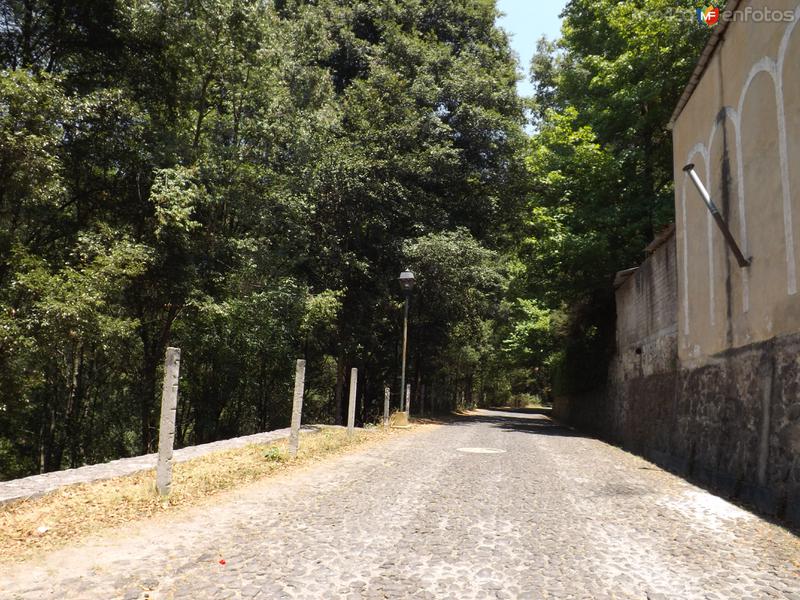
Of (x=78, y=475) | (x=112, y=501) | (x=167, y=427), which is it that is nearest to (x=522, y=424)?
(x=78, y=475)

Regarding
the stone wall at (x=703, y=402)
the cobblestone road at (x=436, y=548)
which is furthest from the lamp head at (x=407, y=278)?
the cobblestone road at (x=436, y=548)

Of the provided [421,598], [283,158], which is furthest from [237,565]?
[283,158]

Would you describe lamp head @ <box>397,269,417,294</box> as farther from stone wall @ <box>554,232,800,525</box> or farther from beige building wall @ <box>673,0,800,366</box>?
beige building wall @ <box>673,0,800,366</box>

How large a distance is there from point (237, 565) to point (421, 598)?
139cm

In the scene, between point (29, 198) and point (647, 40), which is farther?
point (647, 40)

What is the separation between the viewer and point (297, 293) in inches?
746

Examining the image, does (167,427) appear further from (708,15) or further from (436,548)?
(708,15)

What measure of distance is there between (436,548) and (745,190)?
669 cm

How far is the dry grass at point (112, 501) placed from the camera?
4.59 m

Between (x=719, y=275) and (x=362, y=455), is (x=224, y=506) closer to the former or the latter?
(x=362, y=455)

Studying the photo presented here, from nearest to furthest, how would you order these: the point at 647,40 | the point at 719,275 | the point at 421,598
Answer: the point at 421,598
the point at 719,275
the point at 647,40

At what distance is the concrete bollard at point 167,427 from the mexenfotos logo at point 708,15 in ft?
57.5

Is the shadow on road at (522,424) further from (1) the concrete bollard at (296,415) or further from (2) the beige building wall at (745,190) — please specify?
(1) the concrete bollard at (296,415)

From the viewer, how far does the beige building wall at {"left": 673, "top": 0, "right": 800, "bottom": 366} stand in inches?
263
